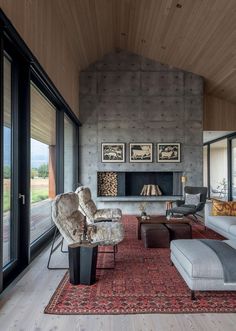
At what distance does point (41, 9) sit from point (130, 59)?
15.6ft

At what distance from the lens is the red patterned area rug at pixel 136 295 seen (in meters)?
2.62

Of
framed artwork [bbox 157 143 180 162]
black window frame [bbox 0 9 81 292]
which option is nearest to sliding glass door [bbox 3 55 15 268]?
black window frame [bbox 0 9 81 292]

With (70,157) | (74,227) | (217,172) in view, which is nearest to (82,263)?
(74,227)

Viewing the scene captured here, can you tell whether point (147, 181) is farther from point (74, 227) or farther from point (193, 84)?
point (74, 227)

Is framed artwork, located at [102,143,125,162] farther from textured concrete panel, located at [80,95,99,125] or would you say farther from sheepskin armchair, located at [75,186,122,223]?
sheepskin armchair, located at [75,186,122,223]

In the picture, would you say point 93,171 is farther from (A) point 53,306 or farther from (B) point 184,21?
(A) point 53,306

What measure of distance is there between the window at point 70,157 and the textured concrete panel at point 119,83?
158 centimetres

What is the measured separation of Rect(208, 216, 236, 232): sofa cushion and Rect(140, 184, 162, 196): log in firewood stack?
2.99 metres

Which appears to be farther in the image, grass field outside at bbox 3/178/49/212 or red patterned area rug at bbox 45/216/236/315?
grass field outside at bbox 3/178/49/212

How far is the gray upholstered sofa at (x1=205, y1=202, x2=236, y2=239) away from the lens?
4.65 m

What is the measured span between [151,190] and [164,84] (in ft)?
10.5

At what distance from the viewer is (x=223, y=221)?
5.06m

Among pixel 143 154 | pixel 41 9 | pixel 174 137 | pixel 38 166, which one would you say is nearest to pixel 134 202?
pixel 143 154

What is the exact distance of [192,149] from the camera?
8492 mm
